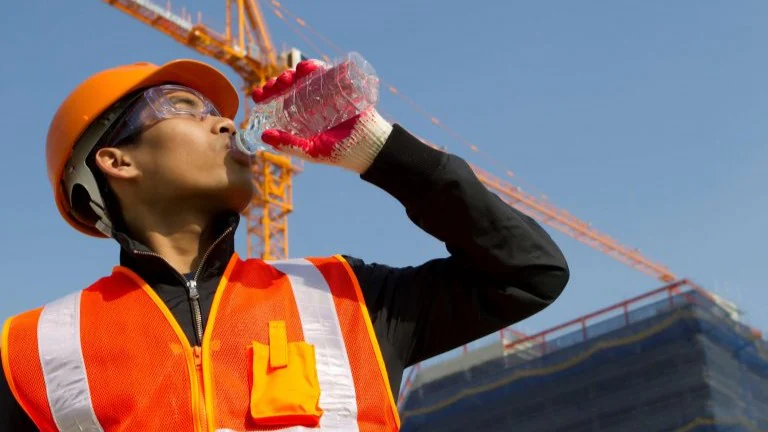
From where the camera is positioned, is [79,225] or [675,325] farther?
[675,325]

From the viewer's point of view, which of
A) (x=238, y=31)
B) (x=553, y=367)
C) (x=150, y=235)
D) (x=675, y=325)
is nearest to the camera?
(x=150, y=235)

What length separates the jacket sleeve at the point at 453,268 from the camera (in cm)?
315

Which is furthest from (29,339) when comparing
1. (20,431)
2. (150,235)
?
(150,235)

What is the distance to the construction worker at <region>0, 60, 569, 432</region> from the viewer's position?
9.80ft

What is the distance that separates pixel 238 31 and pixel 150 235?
43.6 metres

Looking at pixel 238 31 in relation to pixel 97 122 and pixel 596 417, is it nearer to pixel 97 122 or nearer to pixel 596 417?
pixel 596 417

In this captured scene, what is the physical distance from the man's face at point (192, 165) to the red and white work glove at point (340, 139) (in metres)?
0.26

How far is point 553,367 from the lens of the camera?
42.5 metres

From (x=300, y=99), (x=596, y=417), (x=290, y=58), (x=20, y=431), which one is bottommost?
(x=20, y=431)

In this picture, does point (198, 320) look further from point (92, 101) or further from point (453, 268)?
point (92, 101)

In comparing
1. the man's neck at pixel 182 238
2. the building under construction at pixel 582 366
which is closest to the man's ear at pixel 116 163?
the man's neck at pixel 182 238

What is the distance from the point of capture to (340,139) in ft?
10.3

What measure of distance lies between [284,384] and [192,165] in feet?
2.62

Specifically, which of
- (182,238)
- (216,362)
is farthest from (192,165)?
(216,362)
